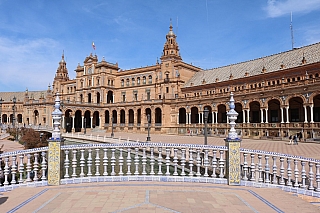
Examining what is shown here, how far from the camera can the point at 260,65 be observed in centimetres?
3903

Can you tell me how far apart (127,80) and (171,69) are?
1463 centimetres

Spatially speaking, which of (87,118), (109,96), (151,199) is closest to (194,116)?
(109,96)

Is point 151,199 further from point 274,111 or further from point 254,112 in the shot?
point 254,112

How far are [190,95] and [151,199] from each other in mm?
41987

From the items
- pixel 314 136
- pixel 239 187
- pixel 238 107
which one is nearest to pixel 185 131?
pixel 238 107

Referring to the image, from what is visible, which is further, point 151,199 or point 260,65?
point 260,65

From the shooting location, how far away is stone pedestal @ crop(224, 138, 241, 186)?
6.82 meters

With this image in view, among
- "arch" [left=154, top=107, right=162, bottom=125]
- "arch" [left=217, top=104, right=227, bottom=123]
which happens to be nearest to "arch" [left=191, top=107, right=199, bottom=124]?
"arch" [left=217, top=104, right=227, bottom=123]

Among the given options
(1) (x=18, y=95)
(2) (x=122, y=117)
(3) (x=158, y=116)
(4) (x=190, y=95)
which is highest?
(1) (x=18, y=95)

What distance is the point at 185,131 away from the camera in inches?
1672

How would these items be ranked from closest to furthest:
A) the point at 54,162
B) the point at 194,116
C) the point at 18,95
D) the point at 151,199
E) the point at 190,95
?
the point at 151,199
the point at 54,162
the point at 194,116
the point at 190,95
the point at 18,95

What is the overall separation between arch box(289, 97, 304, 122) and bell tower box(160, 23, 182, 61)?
2481cm

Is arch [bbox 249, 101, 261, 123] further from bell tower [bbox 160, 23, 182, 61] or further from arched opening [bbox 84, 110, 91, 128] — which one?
arched opening [bbox 84, 110, 91, 128]

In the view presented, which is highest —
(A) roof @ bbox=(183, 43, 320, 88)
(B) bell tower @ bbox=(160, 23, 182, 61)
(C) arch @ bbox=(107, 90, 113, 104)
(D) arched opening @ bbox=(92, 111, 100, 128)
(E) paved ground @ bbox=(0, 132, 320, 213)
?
(B) bell tower @ bbox=(160, 23, 182, 61)
